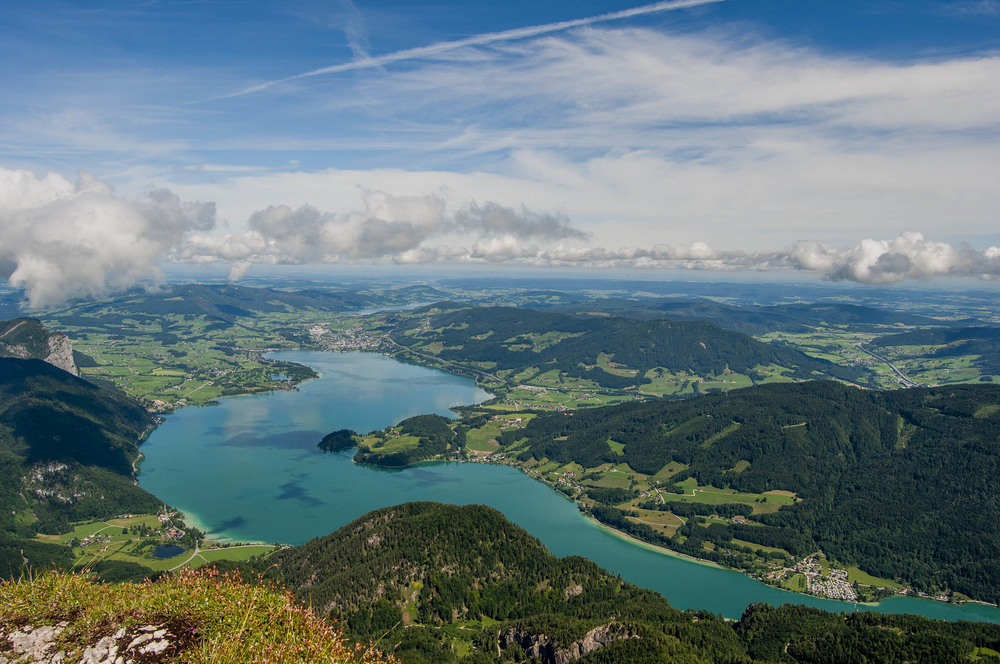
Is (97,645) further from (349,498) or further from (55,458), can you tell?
(55,458)

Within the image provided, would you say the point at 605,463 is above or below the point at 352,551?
below

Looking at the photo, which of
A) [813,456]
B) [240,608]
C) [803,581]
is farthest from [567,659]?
[813,456]

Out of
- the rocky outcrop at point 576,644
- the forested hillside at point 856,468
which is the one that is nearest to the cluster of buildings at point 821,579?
the forested hillside at point 856,468

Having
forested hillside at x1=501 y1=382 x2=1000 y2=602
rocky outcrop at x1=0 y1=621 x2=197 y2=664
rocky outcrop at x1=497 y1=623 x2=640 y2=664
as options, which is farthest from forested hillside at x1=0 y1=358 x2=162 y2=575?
forested hillside at x1=501 y1=382 x2=1000 y2=602

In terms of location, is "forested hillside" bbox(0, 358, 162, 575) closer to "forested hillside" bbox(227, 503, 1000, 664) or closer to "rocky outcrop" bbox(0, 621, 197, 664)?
"forested hillside" bbox(227, 503, 1000, 664)

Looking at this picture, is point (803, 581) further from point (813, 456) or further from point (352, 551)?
point (352, 551)

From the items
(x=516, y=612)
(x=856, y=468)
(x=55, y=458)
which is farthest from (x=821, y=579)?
(x=55, y=458)
